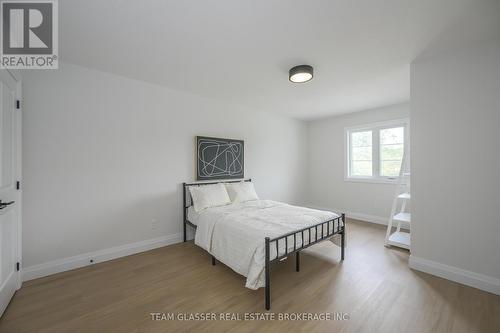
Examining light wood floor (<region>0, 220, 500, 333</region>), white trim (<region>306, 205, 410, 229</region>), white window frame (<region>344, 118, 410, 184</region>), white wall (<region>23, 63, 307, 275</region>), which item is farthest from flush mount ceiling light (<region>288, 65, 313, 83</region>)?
white trim (<region>306, 205, 410, 229</region>)

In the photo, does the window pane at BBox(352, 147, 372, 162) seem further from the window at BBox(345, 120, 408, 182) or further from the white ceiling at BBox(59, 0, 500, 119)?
the white ceiling at BBox(59, 0, 500, 119)

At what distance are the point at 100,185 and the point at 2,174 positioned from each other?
0.97 meters

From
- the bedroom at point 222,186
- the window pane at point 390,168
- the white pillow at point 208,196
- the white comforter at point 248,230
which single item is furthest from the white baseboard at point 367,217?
the white pillow at point 208,196

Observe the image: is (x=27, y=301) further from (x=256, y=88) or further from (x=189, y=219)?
(x=256, y=88)

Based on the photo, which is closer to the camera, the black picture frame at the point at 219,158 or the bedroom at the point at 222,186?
the bedroom at the point at 222,186

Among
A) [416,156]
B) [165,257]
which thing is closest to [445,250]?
[416,156]

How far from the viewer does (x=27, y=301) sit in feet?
6.47

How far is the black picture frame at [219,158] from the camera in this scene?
366cm

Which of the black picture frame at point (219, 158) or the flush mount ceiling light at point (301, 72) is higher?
the flush mount ceiling light at point (301, 72)

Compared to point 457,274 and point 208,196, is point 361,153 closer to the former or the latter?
point 457,274

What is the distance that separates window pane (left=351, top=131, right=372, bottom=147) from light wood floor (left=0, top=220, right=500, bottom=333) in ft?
8.90

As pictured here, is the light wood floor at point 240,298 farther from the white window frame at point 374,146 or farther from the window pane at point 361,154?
the window pane at point 361,154

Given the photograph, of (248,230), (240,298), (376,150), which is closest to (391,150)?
(376,150)

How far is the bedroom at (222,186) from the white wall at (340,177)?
116 cm
